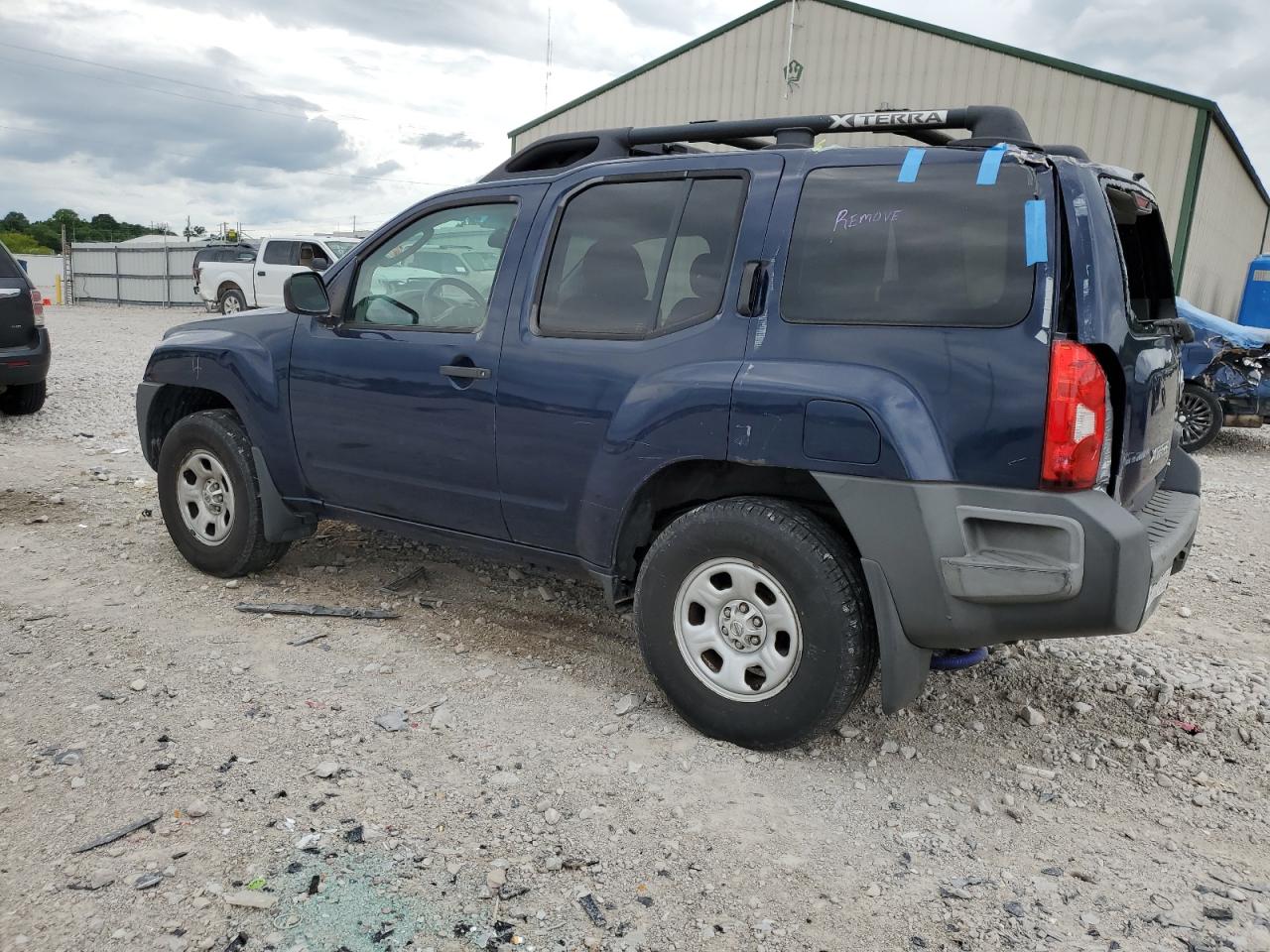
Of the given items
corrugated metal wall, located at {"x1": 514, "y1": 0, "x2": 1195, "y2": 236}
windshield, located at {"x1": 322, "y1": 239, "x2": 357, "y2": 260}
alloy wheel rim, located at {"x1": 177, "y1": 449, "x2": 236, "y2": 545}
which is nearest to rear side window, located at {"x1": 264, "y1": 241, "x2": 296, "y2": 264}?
windshield, located at {"x1": 322, "y1": 239, "x2": 357, "y2": 260}

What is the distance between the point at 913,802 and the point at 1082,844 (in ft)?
1.59

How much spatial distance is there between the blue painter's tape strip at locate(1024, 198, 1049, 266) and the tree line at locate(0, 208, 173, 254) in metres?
64.5

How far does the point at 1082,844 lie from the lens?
2887 millimetres

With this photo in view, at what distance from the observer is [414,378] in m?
3.99

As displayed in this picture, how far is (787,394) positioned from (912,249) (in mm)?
571

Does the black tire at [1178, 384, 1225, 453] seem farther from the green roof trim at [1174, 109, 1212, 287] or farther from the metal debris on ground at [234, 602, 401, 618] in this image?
the metal debris on ground at [234, 602, 401, 618]

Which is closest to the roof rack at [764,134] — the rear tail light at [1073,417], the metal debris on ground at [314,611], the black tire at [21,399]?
the rear tail light at [1073,417]

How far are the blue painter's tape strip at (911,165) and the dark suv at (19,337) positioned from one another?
853cm

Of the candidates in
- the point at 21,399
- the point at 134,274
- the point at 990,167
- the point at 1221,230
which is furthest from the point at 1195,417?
the point at 134,274

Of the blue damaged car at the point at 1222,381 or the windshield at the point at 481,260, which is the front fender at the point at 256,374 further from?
the blue damaged car at the point at 1222,381

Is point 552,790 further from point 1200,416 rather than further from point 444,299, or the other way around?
point 1200,416

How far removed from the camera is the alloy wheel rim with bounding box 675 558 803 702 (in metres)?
3.16

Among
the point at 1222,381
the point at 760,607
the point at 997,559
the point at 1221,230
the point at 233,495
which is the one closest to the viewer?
the point at 997,559

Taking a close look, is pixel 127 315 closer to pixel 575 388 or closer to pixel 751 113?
pixel 751 113
